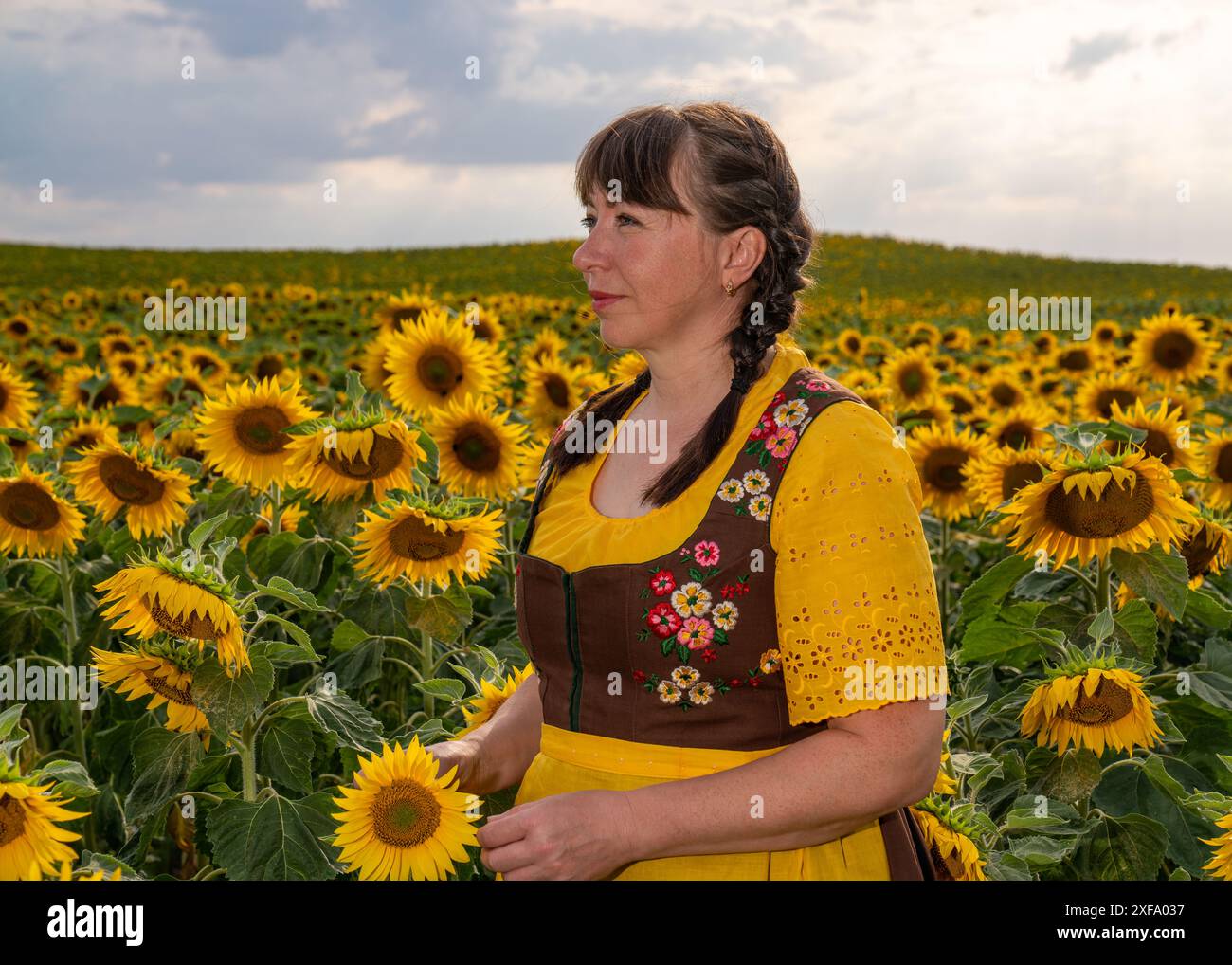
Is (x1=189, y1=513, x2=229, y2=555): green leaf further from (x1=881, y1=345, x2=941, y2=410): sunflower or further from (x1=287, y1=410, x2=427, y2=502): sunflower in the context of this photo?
(x1=881, y1=345, x2=941, y2=410): sunflower

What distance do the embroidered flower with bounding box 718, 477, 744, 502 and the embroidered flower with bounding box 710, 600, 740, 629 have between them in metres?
0.19

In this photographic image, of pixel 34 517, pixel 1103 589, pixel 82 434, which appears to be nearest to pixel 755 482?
pixel 1103 589

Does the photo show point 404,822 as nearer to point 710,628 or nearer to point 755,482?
point 710,628

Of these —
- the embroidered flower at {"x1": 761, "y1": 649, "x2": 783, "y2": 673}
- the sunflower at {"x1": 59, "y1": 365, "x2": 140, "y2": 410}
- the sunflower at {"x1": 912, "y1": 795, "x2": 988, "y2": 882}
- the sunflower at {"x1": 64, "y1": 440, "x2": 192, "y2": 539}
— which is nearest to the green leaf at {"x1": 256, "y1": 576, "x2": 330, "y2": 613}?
the embroidered flower at {"x1": 761, "y1": 649, "x2": 783, "y2": 673}

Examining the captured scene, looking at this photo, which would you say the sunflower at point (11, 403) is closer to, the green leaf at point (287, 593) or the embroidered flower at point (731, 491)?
the green leaf at point (287, 593)

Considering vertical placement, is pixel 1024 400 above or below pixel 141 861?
above

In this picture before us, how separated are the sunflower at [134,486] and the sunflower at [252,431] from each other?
0.18 m

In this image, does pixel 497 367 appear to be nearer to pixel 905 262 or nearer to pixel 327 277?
pixel 327 277

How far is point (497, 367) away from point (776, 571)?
12.6ft

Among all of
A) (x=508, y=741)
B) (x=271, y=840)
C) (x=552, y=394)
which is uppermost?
(x=552, y=394)

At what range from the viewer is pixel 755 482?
2.37 m

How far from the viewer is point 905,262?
56875 mm

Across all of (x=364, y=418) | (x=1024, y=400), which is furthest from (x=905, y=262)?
(x=364, y=418)

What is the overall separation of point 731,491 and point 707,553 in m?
0.13
